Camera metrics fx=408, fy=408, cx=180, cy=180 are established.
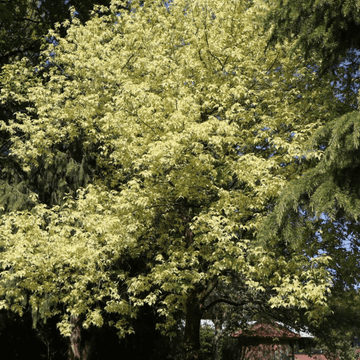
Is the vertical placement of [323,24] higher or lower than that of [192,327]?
higher

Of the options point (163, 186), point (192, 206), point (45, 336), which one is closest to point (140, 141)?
point (163, 186)

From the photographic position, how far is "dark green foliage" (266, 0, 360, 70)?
229 inches

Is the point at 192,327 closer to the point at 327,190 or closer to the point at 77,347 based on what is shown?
the point at 77,347

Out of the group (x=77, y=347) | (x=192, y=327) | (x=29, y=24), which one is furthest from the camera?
(x=29, y=24)

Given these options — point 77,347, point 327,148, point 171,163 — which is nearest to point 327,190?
point 327,148

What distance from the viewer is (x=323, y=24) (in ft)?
20.3

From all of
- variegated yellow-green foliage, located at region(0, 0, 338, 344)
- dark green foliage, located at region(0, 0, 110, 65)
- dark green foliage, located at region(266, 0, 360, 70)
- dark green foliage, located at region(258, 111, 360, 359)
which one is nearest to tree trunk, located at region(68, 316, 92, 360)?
variegated yellow-green foliage, located at region(0, 0, 338, 344)

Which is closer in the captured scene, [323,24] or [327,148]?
[327,148]

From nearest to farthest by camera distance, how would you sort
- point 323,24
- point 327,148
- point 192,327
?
point 327,148, point 323,24, point 192,327

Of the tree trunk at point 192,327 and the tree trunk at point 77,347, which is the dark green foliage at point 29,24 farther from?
the tree trunk at point 192,327

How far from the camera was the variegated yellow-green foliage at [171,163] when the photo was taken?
769cm

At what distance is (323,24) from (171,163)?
134 inches

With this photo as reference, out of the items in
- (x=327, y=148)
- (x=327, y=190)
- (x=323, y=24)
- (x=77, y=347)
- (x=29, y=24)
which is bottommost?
(x=77, y=347)

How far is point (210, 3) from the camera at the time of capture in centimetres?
1036
